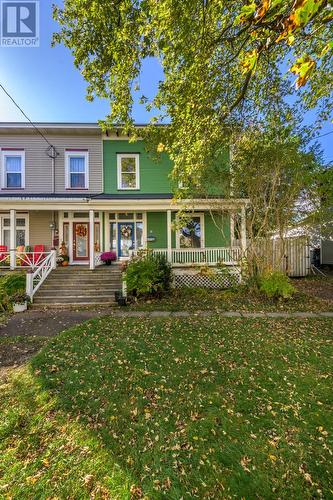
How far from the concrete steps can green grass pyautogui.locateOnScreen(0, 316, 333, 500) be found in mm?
3990

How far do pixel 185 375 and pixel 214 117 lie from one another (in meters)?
5.92

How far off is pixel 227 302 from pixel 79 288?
5.34 meters

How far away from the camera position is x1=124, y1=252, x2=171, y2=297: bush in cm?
842

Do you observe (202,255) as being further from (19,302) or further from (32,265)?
(19,302)

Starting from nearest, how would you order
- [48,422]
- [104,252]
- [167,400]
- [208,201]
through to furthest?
1. [48,422]
2. [167,400]
3. [208,201]
4. [104,252]

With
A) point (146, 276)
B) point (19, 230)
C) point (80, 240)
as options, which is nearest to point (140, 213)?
point (80, 240)

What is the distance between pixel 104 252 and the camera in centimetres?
1209

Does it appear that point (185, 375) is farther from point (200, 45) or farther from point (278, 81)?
point (278, 81)

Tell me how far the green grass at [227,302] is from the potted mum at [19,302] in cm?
339

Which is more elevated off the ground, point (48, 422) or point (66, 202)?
point (66, 202)

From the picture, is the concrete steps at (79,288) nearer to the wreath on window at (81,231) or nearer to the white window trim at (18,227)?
the wreath on window at (81,231)

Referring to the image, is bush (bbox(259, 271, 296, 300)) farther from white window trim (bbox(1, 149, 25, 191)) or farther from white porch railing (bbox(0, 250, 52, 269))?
white window trim (bbox(1, 149, 25, 191))

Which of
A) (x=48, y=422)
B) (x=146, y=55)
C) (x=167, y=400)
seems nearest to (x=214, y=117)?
(x=146, y=55)

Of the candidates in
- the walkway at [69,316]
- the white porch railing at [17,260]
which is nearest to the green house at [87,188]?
the white porch railing at [17,260]
